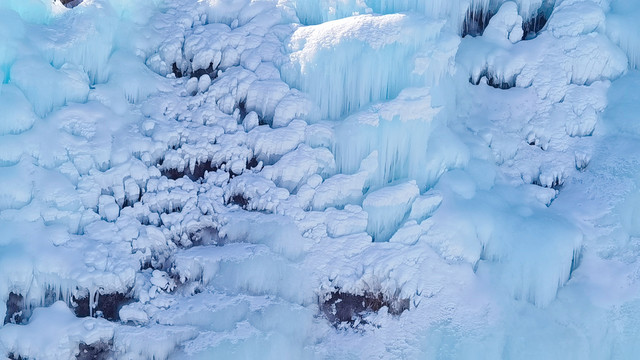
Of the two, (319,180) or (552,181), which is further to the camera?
(552,181)

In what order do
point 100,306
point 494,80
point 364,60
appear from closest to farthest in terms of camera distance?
point 100,306 < point 364,60 < point 494,80

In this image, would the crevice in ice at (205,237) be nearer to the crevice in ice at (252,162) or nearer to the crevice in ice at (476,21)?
the crevice in ice at (252,162)

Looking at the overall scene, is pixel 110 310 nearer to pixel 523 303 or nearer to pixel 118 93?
pixel 118 93

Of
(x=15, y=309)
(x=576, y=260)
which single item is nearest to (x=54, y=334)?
(x=15, y=309)

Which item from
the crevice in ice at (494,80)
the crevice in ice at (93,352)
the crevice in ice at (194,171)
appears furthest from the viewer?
the crevice in ice at (494,80)

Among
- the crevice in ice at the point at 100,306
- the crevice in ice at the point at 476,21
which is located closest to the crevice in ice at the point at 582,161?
the crevice in ice at the point at 476,21

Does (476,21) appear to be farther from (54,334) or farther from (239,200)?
(54,334)

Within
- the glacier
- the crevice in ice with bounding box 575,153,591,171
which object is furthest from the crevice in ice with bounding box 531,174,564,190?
the crevice in ice with bounding box 575,153,591,171
